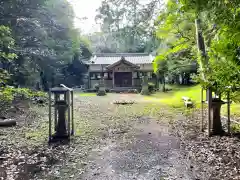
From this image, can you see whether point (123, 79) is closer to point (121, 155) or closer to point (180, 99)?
point (180, 99)

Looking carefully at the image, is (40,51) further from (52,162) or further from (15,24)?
(52,162)

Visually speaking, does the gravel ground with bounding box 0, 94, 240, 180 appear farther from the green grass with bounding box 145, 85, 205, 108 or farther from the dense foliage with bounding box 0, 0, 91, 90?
the dense foliage with bounding box 0, 0, 91, 90

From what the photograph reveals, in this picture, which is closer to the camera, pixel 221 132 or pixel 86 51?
pixel 221 132

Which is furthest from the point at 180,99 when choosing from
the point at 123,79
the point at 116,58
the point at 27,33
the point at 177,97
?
the point at 116,58

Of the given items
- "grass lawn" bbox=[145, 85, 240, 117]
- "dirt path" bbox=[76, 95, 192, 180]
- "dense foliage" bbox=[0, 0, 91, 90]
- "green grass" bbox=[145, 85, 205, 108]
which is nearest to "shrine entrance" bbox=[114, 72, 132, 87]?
"green grass" bbox=[145, 85, 205, 108]

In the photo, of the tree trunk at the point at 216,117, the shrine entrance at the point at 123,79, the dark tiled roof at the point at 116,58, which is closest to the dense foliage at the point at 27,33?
the tree trunk at the point at 216,117

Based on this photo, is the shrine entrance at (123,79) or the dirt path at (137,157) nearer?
the dirt path at (137,157)

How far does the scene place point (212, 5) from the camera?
3826mm

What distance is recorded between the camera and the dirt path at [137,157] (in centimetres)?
394

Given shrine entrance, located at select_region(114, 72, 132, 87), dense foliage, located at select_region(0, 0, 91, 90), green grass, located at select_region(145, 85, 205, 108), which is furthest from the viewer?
shrine entrance, located at select_region(114, 72, 132, 87)

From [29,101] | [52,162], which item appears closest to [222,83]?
[52,162]

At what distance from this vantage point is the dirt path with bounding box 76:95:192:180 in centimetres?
394

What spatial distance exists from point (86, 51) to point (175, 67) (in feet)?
45.7

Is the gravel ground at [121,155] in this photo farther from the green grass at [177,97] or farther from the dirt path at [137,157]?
the green grass at [177,97]
